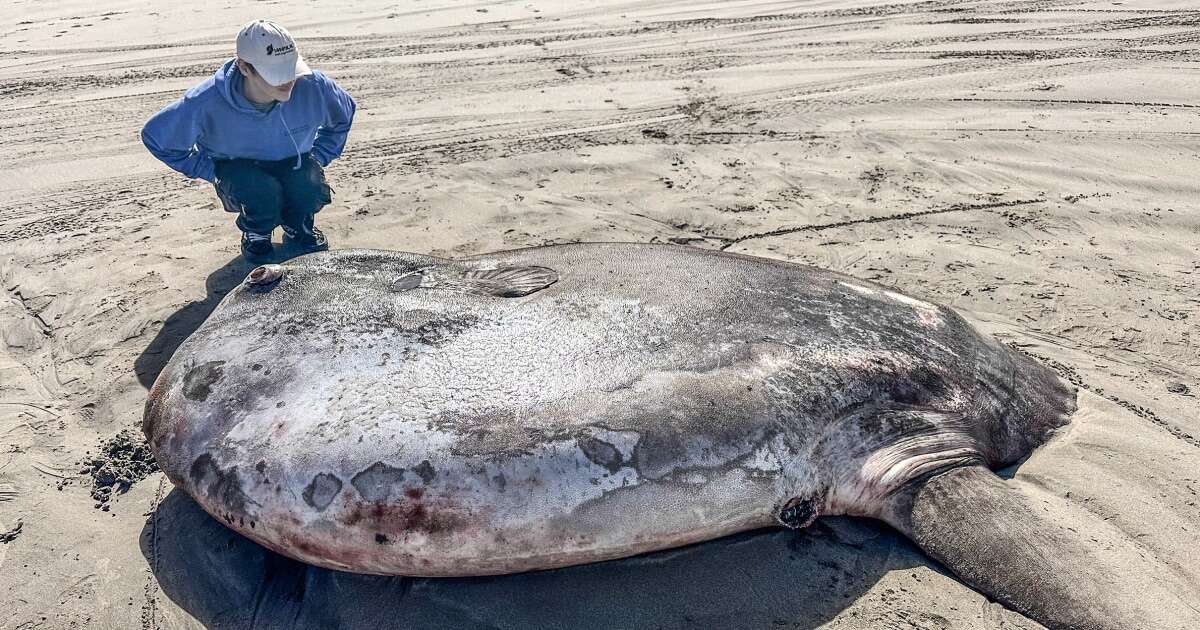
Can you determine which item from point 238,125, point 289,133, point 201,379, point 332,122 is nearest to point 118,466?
point 201,379

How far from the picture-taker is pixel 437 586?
2.57 m

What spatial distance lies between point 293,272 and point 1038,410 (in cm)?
302

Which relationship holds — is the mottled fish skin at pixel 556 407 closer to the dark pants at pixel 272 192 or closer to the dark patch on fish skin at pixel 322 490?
the dark patch on fish skin at pixel 322 490

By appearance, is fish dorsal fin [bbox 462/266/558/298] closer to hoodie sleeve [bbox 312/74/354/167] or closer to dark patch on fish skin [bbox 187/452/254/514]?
dark patch on fish skin [bbox 187/452/254/514]

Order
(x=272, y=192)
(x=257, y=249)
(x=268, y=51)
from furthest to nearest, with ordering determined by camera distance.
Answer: (x=257, y=249), (x=272, y=192), (x=268, y=51)

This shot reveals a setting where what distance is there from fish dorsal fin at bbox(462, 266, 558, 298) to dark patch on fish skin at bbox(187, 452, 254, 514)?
1096 mm

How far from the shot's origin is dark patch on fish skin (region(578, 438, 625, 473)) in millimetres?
2416

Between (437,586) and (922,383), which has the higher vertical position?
(922,383)

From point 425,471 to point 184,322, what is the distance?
2435 millimetres

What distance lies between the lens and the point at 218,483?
2516 mm

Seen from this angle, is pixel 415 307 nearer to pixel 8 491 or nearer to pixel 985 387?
pixel 8 491

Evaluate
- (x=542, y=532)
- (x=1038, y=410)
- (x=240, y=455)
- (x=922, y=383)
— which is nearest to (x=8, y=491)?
(x=240, y=455)

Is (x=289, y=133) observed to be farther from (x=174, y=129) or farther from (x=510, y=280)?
(x=510, y=280)

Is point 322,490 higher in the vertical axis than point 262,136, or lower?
lower
